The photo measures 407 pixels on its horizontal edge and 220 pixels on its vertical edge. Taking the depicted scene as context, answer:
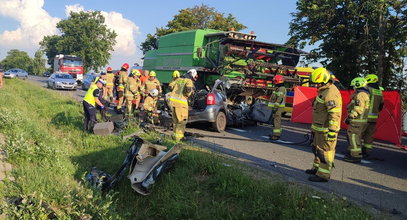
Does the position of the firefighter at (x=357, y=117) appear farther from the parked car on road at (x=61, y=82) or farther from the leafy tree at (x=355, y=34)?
the parked car on road at (x=61, y=82)

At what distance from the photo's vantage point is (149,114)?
30.8 feet

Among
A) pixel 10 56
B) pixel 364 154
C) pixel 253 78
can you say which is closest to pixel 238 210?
pixel 364 154

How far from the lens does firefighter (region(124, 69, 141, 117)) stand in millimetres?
10367

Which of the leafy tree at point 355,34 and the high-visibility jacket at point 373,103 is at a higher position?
the leafy tree at point 355,34

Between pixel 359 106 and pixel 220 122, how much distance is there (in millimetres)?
3611

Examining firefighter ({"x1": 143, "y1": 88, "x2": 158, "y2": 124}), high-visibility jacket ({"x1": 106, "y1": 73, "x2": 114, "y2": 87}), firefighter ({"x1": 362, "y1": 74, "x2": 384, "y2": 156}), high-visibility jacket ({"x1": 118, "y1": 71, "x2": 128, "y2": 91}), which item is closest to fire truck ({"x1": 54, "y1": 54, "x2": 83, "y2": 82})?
high-visibility jacket ({"x1": 106, "y1": 73, "x2": 114, "y2": 87})

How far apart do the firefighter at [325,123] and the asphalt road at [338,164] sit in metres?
0.24

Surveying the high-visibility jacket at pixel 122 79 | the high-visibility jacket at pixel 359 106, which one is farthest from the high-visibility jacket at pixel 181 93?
the high-visibility jacket at pixel 122 79

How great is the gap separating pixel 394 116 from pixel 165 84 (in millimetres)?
9485

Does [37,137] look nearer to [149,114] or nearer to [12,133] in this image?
[12,133]

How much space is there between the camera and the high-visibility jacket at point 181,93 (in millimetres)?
7127

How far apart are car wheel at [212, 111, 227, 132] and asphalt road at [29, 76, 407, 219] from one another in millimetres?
140

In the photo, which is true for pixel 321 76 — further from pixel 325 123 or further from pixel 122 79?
pixel 122 79

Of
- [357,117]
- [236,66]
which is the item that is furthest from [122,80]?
[357,117]
